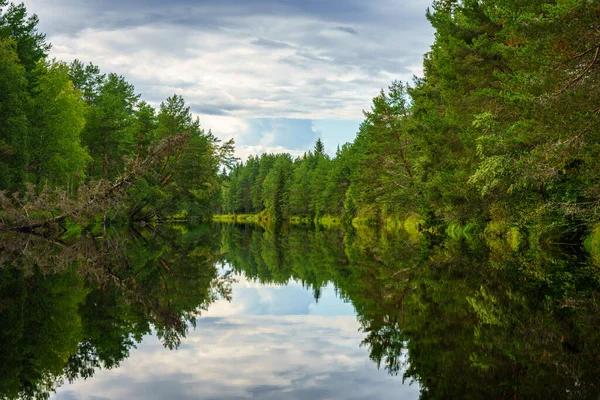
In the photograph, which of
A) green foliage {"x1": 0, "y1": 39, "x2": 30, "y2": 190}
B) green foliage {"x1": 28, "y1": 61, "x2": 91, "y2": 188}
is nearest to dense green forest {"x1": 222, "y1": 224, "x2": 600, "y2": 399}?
green foliage {"x1": 0, "y1": 39, "x2": 30, "y2": 190}

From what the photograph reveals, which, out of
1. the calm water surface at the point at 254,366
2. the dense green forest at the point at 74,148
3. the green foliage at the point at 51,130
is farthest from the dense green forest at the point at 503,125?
the green foliage at the point at 51,130

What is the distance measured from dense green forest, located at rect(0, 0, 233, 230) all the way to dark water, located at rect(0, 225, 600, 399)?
9.96 meters

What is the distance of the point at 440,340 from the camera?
25.9ft

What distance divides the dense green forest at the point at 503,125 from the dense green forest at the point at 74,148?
51.0 feet

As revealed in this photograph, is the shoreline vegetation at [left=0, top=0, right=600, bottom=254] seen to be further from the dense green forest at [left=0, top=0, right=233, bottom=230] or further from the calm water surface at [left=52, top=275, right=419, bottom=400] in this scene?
the calm water surface at [left=52, top=275, right=419, bottom=400]

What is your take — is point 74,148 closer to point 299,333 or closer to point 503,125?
point 503,125

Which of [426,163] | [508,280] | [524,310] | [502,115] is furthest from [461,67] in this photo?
[524,310]

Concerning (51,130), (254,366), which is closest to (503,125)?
(254,366)

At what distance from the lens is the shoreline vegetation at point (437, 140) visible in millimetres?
15266

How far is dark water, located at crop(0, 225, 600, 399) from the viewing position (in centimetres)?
611

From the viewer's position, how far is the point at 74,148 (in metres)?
39.5

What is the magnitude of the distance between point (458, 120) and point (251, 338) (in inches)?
866

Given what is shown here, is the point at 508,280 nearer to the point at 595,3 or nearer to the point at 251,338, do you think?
the point at 595,3

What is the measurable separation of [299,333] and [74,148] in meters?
35.3
